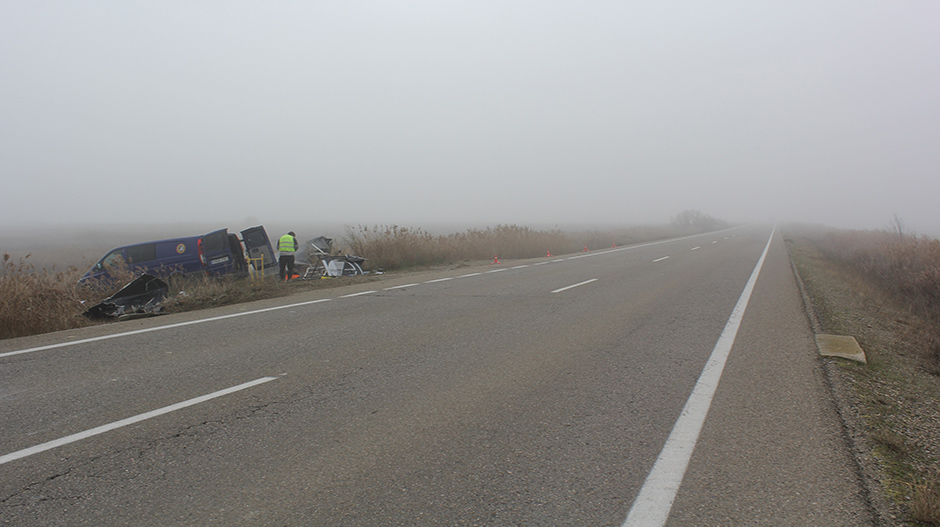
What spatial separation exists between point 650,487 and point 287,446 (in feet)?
7.71

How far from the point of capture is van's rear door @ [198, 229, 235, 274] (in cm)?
1312

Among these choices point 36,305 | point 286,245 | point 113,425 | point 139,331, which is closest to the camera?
point 113,425

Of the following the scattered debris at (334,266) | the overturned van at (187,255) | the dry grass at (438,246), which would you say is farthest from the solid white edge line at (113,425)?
the dry grass at (438,246)

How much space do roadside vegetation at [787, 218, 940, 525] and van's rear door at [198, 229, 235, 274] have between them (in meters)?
13.6

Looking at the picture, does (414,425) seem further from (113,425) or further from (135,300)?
A: (135,300)

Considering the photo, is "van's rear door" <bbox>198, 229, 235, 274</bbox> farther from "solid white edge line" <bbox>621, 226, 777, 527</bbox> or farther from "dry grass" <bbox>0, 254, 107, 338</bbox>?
"solid white edge line" <bbox>621, 226, 777, 527</bbox>

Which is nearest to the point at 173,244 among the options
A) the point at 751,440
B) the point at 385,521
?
the point at 385,521

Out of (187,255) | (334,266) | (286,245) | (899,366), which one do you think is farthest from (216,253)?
(899,366)

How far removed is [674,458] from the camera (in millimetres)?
3074

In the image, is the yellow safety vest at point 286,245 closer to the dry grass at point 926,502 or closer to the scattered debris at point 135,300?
the scattered debris at point 135,300

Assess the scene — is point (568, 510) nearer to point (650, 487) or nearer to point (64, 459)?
point (650, 487)

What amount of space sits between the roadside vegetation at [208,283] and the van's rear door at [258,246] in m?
1.39

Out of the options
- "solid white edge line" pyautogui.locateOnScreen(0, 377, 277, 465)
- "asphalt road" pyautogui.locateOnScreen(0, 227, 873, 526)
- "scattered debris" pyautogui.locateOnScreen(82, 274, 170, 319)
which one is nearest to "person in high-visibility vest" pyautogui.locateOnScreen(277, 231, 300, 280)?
"scattered debris" pyautogui.locateOnScreen(82, 274, 170, 319)

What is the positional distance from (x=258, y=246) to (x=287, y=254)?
0.99m
